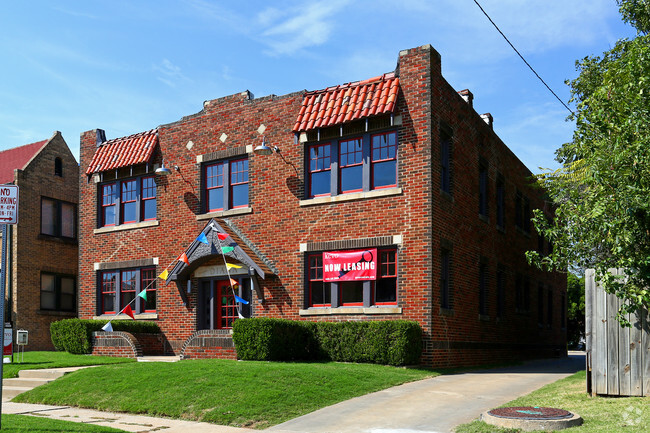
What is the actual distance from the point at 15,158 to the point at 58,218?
418 centimetres

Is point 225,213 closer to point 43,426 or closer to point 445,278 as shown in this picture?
point 445,278

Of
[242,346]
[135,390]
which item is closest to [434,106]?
[242,346]

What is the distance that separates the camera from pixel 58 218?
32.4 meters

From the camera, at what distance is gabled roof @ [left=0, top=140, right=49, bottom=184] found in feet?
107

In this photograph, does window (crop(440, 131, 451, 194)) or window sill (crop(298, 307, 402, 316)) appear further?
window (crop(440, 131, 451, 194))

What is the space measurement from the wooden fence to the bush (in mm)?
8404

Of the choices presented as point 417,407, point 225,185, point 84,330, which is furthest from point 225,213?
point 417,407

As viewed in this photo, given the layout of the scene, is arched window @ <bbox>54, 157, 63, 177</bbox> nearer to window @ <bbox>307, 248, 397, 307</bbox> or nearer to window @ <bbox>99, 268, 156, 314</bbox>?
window @ <bbox>99, 268, 156, 314</bbox>

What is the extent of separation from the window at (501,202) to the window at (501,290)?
70.3 inches

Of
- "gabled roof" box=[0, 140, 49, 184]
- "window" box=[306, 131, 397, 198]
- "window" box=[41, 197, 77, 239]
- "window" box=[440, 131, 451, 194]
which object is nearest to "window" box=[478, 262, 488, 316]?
"window" box=[440, 131, 451, 194]

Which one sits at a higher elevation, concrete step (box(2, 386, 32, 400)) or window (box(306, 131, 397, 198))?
window (box(306, 131, 397, 198))

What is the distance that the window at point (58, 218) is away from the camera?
104 feet

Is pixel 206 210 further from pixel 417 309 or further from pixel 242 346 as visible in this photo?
pixel 417 309

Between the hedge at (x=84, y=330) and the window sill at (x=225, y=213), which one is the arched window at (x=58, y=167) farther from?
the window sill at (x=225, y=213)
